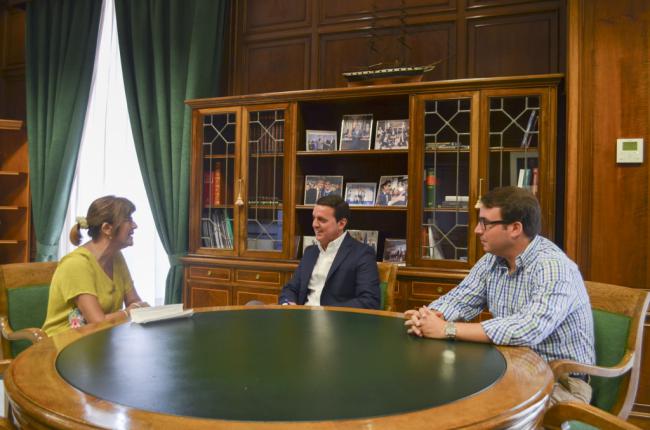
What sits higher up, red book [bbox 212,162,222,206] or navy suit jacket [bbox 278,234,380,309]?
red book [bbox 212,162,222,206]

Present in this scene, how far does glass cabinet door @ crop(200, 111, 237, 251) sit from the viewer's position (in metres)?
3.81

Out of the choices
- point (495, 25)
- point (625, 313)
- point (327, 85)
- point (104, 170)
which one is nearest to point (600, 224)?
point (625, 313)

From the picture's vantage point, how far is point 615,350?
1.79 m

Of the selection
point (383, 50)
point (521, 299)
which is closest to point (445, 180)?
point (383, 50)

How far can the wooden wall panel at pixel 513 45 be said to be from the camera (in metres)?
3.38

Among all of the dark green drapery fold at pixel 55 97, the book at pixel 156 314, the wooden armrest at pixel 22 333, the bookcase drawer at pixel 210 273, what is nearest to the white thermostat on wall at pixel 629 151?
the book at pixel 156 314

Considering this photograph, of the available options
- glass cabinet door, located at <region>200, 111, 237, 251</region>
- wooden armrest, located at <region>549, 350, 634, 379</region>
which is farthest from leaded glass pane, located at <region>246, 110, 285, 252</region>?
wooden armrest, located at <region>549, 350, 634, 379</region>

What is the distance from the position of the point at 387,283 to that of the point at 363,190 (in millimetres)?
1084

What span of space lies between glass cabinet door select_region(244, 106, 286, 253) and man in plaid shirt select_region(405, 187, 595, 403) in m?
1.82

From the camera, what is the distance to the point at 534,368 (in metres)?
1.33

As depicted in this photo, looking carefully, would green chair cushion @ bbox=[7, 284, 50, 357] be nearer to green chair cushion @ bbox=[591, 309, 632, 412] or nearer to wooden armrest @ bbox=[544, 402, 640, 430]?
wooden armrest @ bbox=[544, 402, 640, 430]

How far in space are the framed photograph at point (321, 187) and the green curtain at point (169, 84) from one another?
1.05 m

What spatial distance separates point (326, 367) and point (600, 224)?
2.05m

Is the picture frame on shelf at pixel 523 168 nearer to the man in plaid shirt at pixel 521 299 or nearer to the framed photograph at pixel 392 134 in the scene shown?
the framed photograph at pixel 392 134
